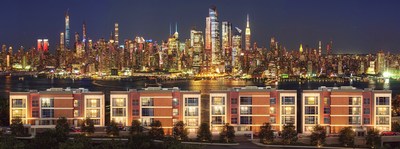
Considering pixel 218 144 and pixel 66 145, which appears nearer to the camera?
pixel 66 145

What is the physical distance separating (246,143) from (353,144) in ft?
6.77

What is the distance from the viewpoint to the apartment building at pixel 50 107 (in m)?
12.9

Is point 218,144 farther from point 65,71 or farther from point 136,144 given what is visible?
point 65,71

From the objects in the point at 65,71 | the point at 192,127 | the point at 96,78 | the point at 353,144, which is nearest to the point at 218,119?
the point at 192,127

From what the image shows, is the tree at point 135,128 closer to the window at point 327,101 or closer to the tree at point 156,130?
the tree at point 156,130

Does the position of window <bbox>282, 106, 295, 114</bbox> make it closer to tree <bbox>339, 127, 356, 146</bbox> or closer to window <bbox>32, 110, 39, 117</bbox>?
tree <bbox>339, 127, 356, 146</bbox>

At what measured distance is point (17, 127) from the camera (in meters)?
12.1

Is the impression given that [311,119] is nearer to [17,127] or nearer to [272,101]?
[272,101]

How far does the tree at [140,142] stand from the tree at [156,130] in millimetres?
1306

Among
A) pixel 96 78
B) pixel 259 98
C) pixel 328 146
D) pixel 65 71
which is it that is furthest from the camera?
pixel 65 71

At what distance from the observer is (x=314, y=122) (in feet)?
41.7

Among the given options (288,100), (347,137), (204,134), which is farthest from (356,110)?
(204,134)

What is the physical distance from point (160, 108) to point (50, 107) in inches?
94.4

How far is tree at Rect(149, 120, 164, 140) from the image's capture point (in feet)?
38.2
